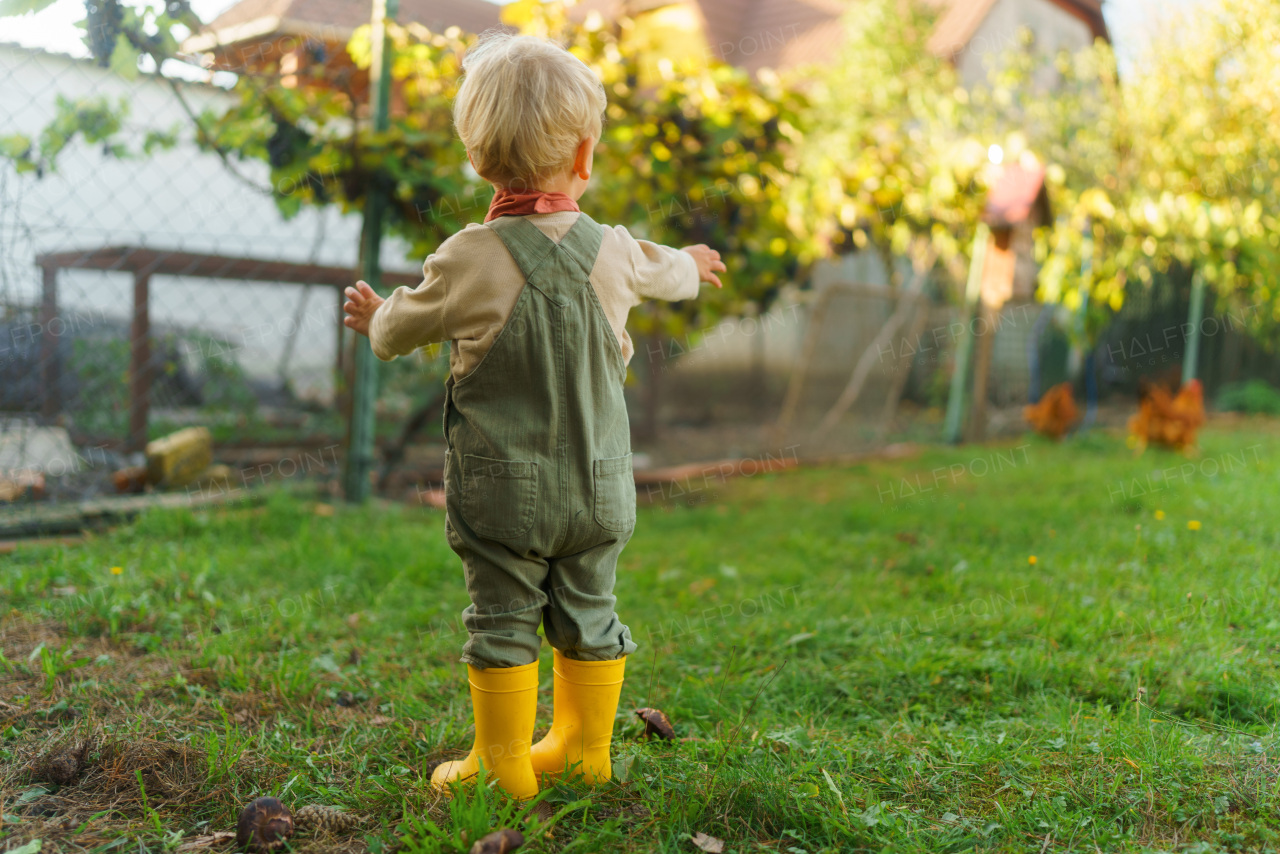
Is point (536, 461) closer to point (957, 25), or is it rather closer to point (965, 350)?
point (965, 350)

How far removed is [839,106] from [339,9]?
7.08 m

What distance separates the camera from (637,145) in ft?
13.7

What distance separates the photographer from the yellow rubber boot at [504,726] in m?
1.55

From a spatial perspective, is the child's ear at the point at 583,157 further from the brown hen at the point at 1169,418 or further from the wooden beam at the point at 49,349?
the brown hen at the point at 1169,418

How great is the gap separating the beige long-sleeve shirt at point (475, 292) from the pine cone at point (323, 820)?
799 mm

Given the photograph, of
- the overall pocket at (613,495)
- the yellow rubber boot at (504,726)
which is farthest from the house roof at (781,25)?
the yellow rubber boot at (504,726)

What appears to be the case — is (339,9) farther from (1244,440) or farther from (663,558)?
(1244,440)

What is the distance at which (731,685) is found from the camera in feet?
7.07

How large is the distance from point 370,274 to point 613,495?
2.79 metres

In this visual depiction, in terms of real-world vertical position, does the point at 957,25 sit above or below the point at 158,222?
above

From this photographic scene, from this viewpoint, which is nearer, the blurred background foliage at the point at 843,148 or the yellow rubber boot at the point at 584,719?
the yellow rubber boot at the point at 584,719

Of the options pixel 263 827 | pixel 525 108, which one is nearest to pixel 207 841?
pixel 263 827

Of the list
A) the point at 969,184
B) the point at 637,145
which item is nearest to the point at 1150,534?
the point at 637,145

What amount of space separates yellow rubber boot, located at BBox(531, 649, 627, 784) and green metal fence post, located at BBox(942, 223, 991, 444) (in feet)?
19.1
